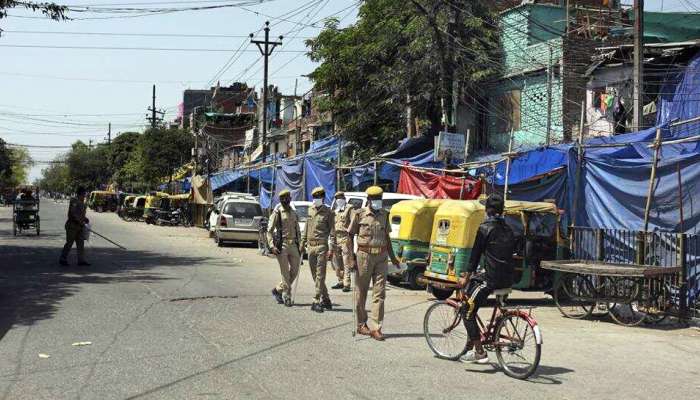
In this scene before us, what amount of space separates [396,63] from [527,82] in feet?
16.8

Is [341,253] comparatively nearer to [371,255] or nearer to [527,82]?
[371,255]

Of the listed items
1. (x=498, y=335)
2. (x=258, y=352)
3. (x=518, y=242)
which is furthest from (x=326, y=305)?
(x=498, y=335)

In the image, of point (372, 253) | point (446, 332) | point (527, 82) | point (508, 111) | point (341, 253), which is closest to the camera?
point (446, 332)

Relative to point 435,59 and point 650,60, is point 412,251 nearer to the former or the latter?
point 650,60

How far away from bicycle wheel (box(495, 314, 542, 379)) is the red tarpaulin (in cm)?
1078

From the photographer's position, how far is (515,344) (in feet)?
23.7

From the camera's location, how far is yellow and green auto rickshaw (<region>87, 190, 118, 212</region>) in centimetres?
7212

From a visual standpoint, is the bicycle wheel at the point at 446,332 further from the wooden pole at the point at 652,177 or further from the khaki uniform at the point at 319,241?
the wooden pole at the point at 652,177

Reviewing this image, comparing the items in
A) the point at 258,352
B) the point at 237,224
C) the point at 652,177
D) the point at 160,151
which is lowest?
the point at 258,352

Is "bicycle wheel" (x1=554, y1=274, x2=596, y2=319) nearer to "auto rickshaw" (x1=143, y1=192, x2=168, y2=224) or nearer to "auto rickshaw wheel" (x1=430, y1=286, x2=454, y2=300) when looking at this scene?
"auto rickshaw wheel" (x1=430, y1=286, x2=454, y2=300)

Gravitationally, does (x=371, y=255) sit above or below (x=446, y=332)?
above

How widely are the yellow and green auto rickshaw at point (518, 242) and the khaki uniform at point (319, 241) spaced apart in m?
2.48

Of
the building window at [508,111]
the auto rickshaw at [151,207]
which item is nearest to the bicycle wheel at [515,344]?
the building window at [508,111]

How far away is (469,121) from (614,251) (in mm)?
15649
